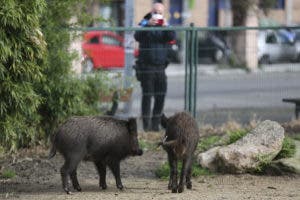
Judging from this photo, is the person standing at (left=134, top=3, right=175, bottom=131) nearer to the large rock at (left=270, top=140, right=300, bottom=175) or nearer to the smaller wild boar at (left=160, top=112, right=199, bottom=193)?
the large rock at (left=270, top=140, right=300, bottom=175)

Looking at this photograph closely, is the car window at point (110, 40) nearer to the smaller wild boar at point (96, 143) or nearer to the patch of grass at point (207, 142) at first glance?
the patch of grass at point (207, 142)

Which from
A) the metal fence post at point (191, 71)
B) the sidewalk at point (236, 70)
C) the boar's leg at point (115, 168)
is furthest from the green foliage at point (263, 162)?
the sidewalk at point (236, 70)

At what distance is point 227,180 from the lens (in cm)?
1004

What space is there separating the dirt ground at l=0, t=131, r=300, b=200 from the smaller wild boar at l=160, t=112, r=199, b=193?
15 cm

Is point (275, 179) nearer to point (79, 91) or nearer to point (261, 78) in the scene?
point (79, 91)

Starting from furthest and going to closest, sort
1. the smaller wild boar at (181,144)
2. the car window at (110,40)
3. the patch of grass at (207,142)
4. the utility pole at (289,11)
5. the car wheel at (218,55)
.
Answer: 1. the utility pole at (289,11)
2. the car window at (110,40)
3. the car wheel at (218,55)
4. the patch of grass at (207,142)
5. the smaller wild boar at (181,144)

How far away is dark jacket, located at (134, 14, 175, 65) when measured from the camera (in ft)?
43.0

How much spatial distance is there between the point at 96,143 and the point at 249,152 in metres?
1.98

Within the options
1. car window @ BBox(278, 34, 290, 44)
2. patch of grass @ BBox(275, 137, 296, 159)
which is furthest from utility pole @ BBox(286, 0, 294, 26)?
patch of grass @ BBox(275, 137, 296, 159)

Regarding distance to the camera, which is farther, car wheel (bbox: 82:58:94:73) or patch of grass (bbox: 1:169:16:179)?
car wheel (bbox: 82:58:94:73)

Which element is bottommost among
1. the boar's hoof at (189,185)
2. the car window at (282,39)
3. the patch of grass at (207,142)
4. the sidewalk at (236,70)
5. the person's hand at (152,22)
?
the boar's hoof at (189,185)

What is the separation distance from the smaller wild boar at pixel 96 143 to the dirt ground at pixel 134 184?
0.88ft

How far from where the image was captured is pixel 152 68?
523 inches

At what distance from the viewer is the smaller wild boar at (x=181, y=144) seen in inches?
365
